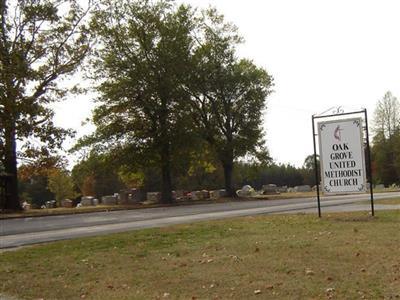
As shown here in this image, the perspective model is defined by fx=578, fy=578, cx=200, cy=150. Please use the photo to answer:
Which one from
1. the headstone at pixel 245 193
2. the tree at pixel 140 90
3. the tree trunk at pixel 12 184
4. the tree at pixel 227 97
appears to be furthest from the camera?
the headstone at pixel 245 193

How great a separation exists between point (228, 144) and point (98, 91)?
38.0 ft

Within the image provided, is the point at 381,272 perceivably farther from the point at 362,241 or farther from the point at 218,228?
the point at 218,228

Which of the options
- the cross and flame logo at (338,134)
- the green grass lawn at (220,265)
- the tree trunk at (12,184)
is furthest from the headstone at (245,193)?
the green grass lawn at (220,265)

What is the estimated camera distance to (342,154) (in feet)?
50.4

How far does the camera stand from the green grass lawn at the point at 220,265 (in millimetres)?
6824

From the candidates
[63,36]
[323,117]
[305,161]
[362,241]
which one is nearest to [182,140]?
[63,36]

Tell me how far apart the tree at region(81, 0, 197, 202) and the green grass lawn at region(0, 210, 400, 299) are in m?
25.4

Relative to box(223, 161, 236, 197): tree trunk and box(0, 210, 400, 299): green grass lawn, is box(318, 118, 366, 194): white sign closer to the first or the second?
box(0, 210, 400, 299): green grass lawn

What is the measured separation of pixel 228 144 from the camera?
146 feet

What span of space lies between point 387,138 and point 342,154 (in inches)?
2772

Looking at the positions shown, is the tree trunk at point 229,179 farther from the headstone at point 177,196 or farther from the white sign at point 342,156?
the white sign at point 342,156

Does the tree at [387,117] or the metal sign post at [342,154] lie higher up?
the tree at [387,117]

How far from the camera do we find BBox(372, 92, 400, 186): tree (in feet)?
260

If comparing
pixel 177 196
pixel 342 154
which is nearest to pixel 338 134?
pixel 342 154
